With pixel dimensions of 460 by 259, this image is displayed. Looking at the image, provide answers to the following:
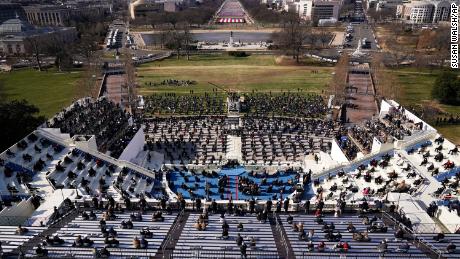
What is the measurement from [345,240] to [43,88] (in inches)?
2732

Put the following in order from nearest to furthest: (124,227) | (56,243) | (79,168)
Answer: (56,243), (124,227), (79,168)

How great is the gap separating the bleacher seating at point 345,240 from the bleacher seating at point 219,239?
1.46 meters

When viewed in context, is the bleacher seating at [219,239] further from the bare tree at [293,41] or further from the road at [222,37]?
the road at [222,37]

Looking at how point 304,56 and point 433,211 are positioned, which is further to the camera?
point 304,56

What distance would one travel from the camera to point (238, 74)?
279 feet

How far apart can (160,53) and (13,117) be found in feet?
233

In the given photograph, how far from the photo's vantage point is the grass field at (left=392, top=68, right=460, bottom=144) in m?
50.8

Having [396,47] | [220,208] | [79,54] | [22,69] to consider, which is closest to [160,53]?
[79,54]

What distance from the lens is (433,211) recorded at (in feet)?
87.2

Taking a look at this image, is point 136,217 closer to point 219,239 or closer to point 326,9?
point 219,239

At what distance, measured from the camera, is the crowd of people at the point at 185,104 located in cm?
5912

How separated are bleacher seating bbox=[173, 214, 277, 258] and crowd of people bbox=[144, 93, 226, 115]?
35316 millimetres

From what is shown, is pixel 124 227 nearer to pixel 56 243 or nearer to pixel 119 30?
pixel 56 243

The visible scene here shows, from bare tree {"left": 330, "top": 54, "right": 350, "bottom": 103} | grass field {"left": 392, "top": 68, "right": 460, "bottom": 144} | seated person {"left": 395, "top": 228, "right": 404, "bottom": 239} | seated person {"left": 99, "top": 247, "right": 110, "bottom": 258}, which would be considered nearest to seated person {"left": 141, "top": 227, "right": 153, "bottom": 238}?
seated person {"left": 99, "top": 247, "right": 110, "bottom": 258}
